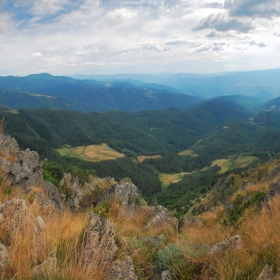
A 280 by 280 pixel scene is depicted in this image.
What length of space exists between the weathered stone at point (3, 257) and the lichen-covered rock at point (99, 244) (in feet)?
4.20

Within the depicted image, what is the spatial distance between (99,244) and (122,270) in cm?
69

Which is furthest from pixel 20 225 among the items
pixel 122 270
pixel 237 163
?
pixel 237 163

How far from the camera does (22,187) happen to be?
16719mm

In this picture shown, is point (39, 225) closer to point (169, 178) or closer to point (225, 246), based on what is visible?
point (225, 246)

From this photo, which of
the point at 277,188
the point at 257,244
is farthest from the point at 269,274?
the point at 277,188

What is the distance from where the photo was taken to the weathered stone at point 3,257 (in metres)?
3.83

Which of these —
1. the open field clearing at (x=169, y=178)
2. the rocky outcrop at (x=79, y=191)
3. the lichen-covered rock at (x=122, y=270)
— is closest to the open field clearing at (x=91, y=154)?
the open field clearing at (x=169, y=178)

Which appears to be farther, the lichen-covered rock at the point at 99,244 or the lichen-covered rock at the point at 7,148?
the lichen-covered rock at the point at 7,148

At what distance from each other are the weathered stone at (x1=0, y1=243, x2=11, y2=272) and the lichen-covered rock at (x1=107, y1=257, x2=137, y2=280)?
1753mm

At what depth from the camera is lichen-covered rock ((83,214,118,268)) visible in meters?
4.43

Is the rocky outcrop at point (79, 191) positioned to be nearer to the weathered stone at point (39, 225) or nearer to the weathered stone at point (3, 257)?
the weathered stone at point (39, 225)

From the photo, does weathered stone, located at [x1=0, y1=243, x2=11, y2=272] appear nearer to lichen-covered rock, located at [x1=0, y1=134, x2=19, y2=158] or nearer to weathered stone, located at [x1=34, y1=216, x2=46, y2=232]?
weathered stone, located at [x1=34, y1=216, x2=46, y2=232]

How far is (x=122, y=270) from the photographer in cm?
446

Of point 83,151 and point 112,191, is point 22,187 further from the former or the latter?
point 83,151
